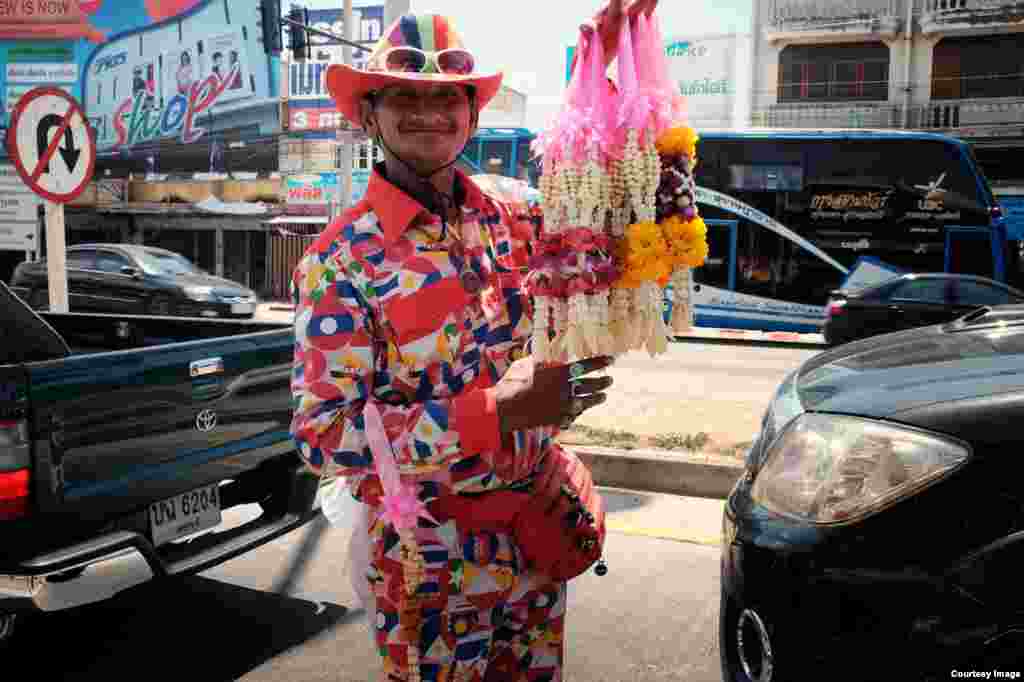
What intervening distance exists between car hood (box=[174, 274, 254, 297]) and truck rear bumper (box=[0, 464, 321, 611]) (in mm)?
12727

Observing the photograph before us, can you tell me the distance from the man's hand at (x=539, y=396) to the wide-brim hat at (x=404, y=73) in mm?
527

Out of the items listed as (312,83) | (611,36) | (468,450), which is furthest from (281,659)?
(312,83)

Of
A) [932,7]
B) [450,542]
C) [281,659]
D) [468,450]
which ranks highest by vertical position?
[932,7]

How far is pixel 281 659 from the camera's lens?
311 cm

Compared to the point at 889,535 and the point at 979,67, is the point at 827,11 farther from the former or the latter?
the point at 889,535

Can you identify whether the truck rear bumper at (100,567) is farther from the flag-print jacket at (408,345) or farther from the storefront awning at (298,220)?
the storefront awning at (298,220)

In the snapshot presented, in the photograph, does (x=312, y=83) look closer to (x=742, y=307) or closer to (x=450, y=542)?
(x=742, y=307)

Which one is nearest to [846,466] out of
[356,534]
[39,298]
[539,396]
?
[539,396]

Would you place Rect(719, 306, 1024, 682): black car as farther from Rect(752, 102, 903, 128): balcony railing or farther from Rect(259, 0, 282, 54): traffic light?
Rect(752, 102, 903, 128): balcony railing

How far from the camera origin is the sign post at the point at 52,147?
515 cm

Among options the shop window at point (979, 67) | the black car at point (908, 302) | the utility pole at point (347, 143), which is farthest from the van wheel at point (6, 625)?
the shop window at point (979, 67)

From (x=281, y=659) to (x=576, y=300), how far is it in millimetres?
2179

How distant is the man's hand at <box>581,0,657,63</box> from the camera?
1.54 m

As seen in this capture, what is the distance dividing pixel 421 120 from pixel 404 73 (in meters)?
0.09
